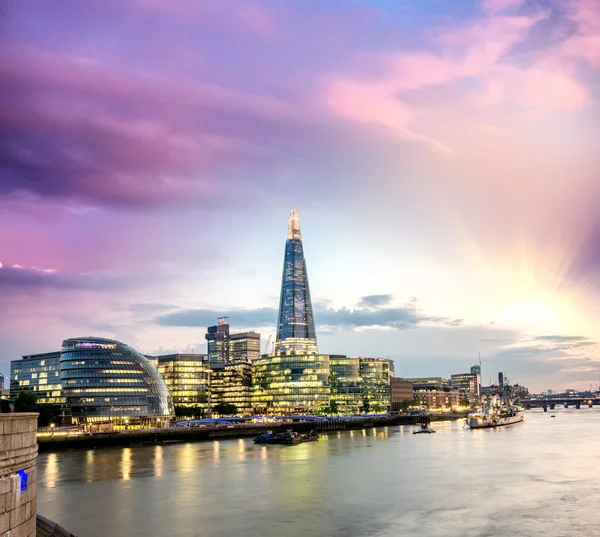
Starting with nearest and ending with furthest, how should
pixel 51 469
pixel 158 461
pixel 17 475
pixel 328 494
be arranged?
pixel 17 475, pixel 328 494, pixel 51 469, pixel 158 461

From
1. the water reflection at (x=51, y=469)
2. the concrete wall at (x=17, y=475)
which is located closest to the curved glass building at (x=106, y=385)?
the water reflection at (x=51, y=469)

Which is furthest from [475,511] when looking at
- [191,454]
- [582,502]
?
[191,454]

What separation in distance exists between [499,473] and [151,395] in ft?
407

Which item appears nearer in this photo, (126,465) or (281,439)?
(126,465)

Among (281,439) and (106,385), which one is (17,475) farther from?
(106,385)

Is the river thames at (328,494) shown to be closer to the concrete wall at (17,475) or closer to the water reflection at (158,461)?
the water reflection at (158,461)

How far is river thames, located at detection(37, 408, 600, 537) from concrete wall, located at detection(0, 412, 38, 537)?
95.9 ft

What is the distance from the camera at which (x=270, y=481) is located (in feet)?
237

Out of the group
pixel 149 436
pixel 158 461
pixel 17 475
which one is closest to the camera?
pixel 17 475

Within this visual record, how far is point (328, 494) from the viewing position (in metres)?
62.5

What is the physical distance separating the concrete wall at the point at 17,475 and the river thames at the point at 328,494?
2923 centimetres

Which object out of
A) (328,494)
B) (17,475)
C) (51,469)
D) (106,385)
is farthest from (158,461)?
(106,385)

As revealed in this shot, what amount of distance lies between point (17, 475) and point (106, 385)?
163 m

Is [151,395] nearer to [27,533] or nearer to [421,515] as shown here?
[421,515]
